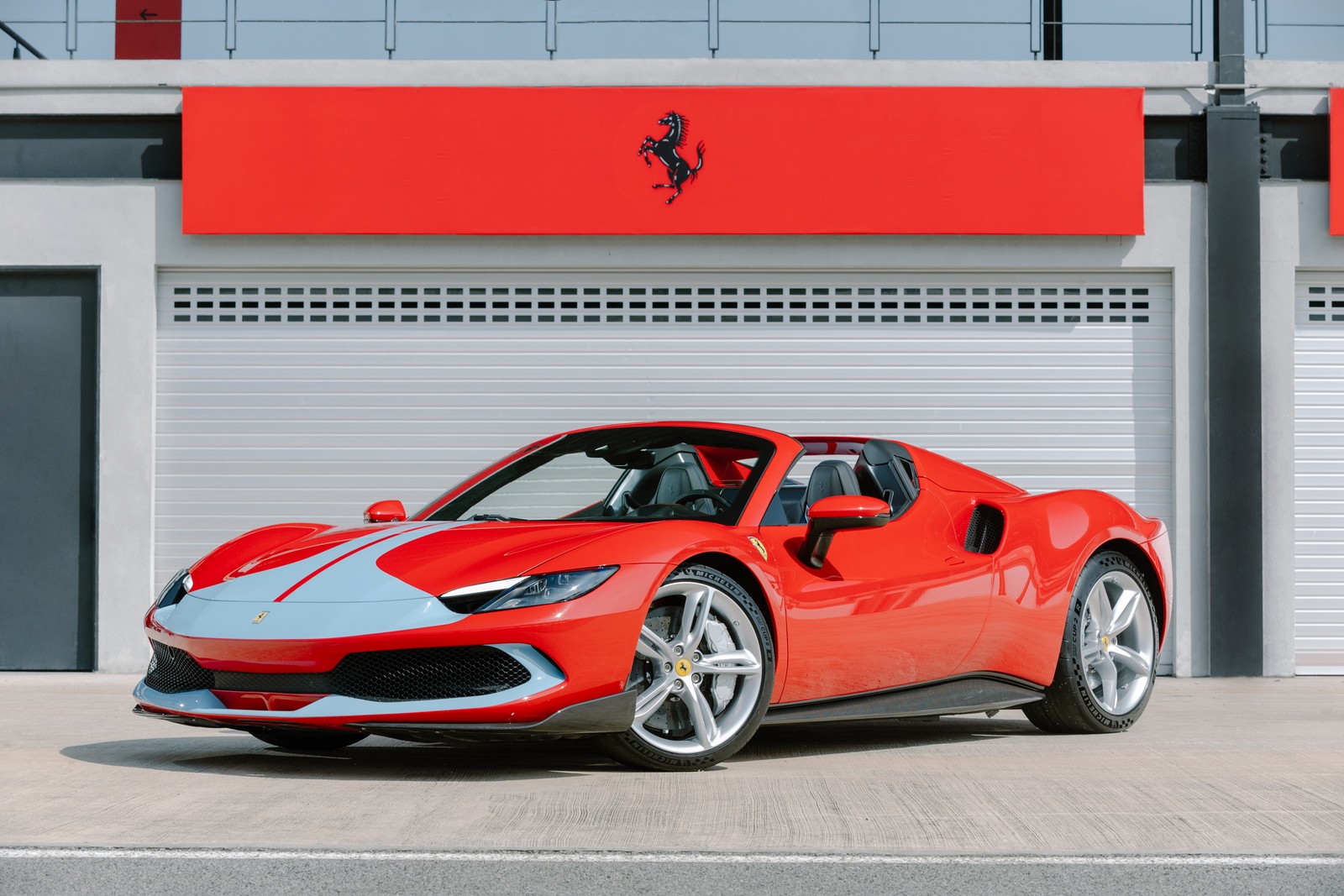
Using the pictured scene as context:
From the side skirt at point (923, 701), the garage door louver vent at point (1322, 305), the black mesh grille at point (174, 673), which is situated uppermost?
the garage door louver vent at point (1322, 305)

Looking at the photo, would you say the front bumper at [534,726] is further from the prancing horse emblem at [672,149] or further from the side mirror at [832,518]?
the prancing horse emblem at [672,149]

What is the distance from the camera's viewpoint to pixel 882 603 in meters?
5.79

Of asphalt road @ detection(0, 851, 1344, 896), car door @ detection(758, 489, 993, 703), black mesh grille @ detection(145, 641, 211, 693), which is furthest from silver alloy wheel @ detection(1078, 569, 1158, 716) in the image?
black mesh grille @ detection(145, 641, 211, 693)

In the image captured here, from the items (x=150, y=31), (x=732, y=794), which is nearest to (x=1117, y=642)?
(x=732, y=794)

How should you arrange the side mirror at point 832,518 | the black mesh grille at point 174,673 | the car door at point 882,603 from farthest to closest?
the car door at point 882,603, the side mirror at point 832,518, the black mesh grille at point 174,673

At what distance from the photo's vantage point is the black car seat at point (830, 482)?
6023mm

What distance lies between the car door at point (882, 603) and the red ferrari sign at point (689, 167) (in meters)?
5.17

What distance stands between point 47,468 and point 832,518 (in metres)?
7.56

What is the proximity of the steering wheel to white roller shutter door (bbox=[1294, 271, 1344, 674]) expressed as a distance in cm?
677

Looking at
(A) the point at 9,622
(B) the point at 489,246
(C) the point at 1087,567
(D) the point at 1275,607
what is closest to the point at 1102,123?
(D) the point at 1275,607

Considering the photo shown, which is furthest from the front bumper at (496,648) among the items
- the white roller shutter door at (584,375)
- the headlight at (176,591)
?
the white roller shutter door at (584,375)

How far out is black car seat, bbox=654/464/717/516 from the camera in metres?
5.98

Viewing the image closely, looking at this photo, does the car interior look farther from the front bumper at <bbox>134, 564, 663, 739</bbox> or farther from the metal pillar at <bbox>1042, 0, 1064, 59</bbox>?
the metal pillar at <bbox>1042, 0, 1064, 59</bbox>

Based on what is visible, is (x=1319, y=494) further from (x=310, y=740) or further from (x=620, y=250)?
(x=310, y=740)
